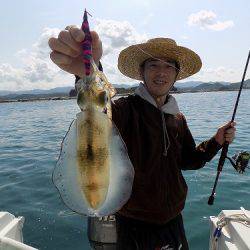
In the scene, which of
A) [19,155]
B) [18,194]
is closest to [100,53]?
[18,194]

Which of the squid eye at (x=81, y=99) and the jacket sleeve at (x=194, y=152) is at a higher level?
the squid eye at (x=81, y=99)

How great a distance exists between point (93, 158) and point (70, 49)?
86 cm

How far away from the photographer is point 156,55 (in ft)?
14.2

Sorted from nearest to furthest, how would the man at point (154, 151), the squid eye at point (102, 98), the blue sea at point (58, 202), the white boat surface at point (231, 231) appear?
the squid eye at point (102, 98)
the man at point (154, 151)
the white boat surface at point (231, 231)
the blue sea at point (58, 202)

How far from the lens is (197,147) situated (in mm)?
4617

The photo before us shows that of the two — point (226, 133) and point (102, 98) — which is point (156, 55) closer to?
point (226, 133)

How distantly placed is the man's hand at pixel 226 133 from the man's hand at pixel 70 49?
2.26 m

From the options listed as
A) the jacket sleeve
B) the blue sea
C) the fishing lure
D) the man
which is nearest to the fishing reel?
the jacket sleeve

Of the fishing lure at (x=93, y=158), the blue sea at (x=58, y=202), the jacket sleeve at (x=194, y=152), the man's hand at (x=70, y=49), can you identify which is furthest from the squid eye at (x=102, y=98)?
the blue sea at (x=58, y=202)

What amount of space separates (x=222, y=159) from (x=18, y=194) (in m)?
7.12

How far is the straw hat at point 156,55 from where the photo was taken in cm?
426

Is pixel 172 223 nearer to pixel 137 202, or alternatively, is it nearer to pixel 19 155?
pixel 137 202

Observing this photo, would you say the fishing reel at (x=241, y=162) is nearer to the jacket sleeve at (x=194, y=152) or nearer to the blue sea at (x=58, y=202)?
the jacket sleeve at (x=194, y=152)

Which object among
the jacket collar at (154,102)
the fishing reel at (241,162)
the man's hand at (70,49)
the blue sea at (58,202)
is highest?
the man's hand at (70,49)
